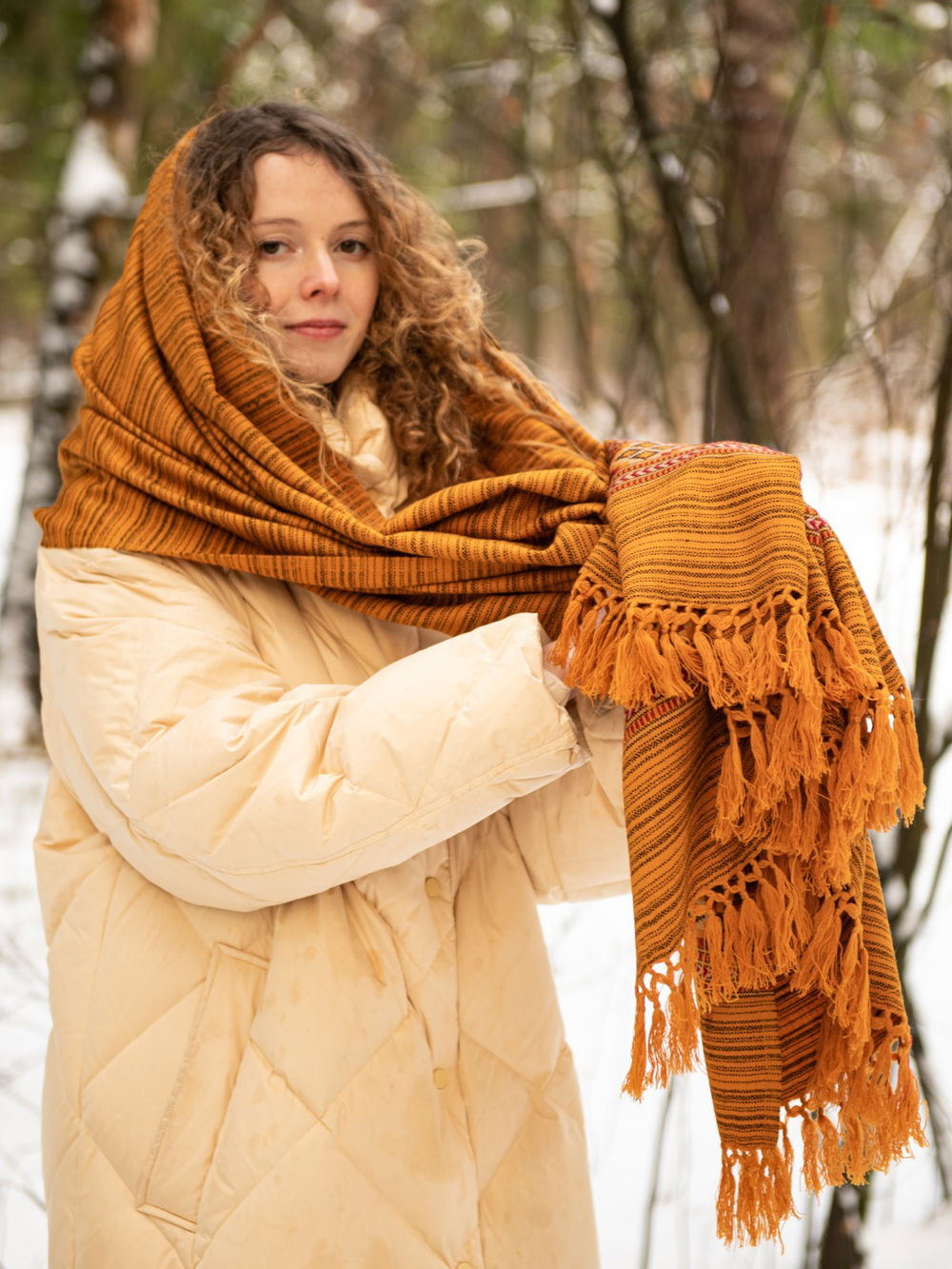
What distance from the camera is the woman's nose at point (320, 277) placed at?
5.55 feet

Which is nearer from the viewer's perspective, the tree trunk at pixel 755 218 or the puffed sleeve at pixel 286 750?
the puffed sleeve at pixel 286 750

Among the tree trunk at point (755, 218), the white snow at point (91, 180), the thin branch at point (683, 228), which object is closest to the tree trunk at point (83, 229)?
the white snow at point (91, 180)

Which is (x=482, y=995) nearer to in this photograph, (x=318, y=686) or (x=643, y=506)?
(x=318, y=686)

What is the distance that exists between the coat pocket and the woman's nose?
0.95m

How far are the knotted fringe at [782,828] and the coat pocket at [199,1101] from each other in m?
0.55

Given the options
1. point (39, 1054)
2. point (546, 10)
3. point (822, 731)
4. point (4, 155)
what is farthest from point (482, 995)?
point (4, 155)

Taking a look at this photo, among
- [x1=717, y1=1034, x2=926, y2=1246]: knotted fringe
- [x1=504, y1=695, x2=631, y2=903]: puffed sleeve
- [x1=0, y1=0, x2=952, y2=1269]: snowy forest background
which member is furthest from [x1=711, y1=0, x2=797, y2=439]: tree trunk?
[x1=717, y1=1034, x2=926, y2=1246]: knotted fringe

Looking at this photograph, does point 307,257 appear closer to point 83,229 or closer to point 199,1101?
point 199,1101

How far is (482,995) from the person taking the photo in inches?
63.3

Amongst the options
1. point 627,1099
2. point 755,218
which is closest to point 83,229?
point 755,218

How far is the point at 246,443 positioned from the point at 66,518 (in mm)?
287

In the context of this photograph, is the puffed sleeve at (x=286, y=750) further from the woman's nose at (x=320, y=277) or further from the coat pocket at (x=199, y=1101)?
the woman's nose at (x=320, y=277)

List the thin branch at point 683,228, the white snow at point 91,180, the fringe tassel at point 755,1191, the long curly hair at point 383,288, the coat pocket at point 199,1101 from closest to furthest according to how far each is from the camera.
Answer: the fringe tassel at point 755,1191
the coat pocket at point 199,1101
the long curly hair at point 383,288
the thin branch at point 683,228
the white snow at point 91,180

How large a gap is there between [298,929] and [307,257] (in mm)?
971
